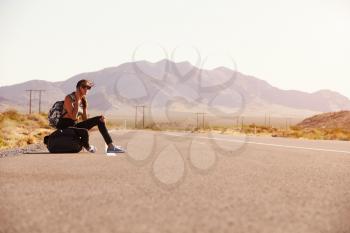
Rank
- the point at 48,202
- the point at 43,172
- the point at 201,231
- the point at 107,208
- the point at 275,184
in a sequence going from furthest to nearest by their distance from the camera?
A: the point at 43,172
the point at 275,184
the point at 48,202
the point at 107,208
the point at 201,231

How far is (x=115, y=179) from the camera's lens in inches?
277

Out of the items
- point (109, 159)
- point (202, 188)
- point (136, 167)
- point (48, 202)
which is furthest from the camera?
point (109, 159)

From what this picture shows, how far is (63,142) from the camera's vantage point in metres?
11.7

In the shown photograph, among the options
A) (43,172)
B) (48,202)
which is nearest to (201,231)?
(48,202)

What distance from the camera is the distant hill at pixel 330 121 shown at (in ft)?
315

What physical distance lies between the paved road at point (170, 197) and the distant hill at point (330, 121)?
293 feet

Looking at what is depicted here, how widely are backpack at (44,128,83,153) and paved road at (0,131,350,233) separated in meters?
2.01

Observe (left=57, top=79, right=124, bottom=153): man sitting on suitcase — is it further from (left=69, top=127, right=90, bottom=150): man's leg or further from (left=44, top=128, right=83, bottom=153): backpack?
(left=44, top=128, right=83, bottom=153): backpack

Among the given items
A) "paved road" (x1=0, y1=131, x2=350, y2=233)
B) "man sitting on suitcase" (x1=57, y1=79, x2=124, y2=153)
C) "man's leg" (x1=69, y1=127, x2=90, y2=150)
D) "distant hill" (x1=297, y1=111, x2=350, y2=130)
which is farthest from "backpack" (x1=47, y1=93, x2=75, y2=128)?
"distant hill" (x1=297, y1=111, x2=350, y2=130)

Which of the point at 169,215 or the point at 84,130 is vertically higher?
the point at 84,130

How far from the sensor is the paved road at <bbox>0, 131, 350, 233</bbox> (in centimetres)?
414

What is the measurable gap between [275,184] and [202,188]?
110 centimetres

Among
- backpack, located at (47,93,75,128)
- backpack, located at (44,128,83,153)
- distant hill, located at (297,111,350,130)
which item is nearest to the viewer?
backpack, located at (47,93,75,128)

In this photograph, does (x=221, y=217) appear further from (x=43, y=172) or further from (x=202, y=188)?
(x=43, y=172)
